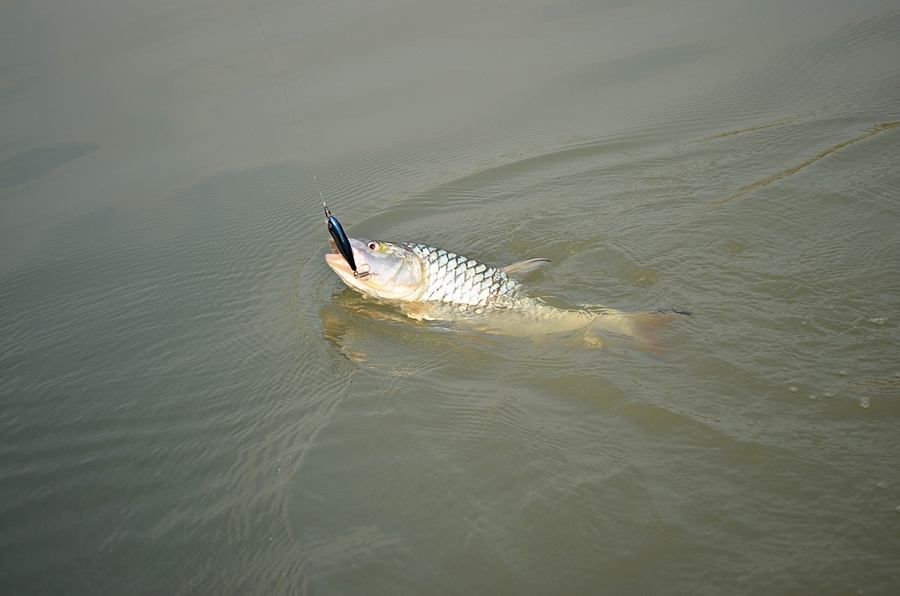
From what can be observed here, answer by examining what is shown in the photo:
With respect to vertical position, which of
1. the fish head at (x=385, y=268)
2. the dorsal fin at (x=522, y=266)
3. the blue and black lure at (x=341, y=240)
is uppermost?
the blue and black lure at (x=341, y=240)

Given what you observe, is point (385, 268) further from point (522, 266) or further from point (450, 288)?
point (522, 266)

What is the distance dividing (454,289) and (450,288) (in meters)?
0.04

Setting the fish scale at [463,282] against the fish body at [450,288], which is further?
the fish scale at [463,282]

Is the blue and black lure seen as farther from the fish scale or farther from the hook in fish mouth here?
the fish scale

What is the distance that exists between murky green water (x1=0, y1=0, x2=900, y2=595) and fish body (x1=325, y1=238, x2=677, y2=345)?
0.70 feet

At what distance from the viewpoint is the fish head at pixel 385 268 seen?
5.25 metres

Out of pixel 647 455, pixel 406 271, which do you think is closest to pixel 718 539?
pixel 647 455

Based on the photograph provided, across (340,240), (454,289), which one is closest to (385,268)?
(340,240)

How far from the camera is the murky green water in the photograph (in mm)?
3336

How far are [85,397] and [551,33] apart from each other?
7.54 meters

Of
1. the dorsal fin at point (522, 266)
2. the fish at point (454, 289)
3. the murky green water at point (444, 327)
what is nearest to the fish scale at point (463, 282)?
the fish at point (454, 289)

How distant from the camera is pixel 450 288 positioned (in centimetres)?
524

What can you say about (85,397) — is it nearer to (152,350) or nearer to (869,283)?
(152,350)

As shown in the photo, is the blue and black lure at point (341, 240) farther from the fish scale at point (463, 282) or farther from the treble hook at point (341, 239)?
the fish scale at point (463, 282)
